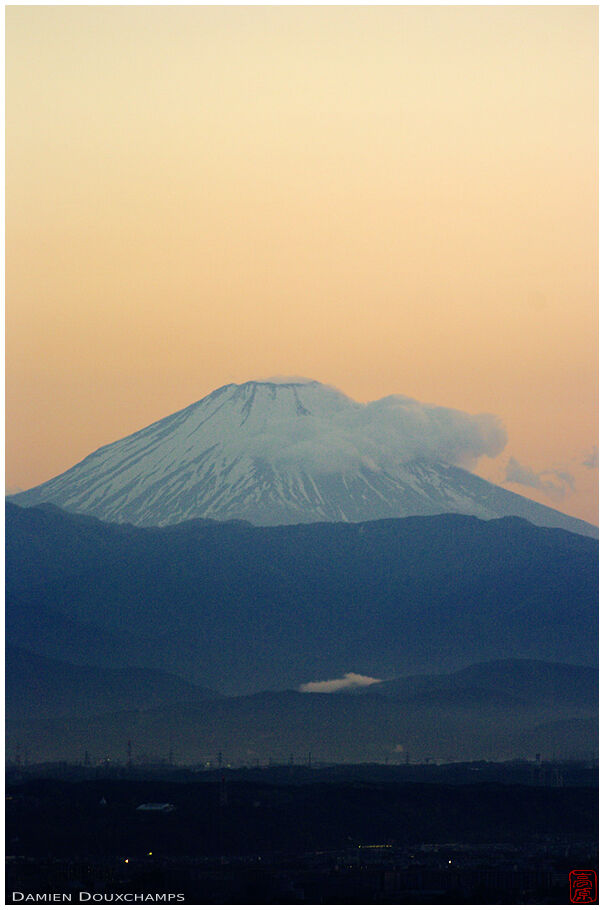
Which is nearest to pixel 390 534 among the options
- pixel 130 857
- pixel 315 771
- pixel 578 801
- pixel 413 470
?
pixel 413 470

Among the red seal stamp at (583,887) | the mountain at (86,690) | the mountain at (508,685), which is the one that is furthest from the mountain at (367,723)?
the red seal stamp at (583,887)

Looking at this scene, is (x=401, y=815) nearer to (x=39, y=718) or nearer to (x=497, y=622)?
(x=39, y=718)

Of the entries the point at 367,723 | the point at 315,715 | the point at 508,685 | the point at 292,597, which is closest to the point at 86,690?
the point at 315,715

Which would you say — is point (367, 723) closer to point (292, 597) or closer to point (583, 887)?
point (292, 597)

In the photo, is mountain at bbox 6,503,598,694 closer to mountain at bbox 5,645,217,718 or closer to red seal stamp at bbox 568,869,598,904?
mountain at bbox 5,645,217,718

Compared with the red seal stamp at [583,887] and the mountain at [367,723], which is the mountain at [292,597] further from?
the red seal stamp at [583,887]

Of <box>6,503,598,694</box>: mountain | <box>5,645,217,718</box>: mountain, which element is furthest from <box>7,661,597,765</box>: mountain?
<box>6,503,598,694</box>: mountain
